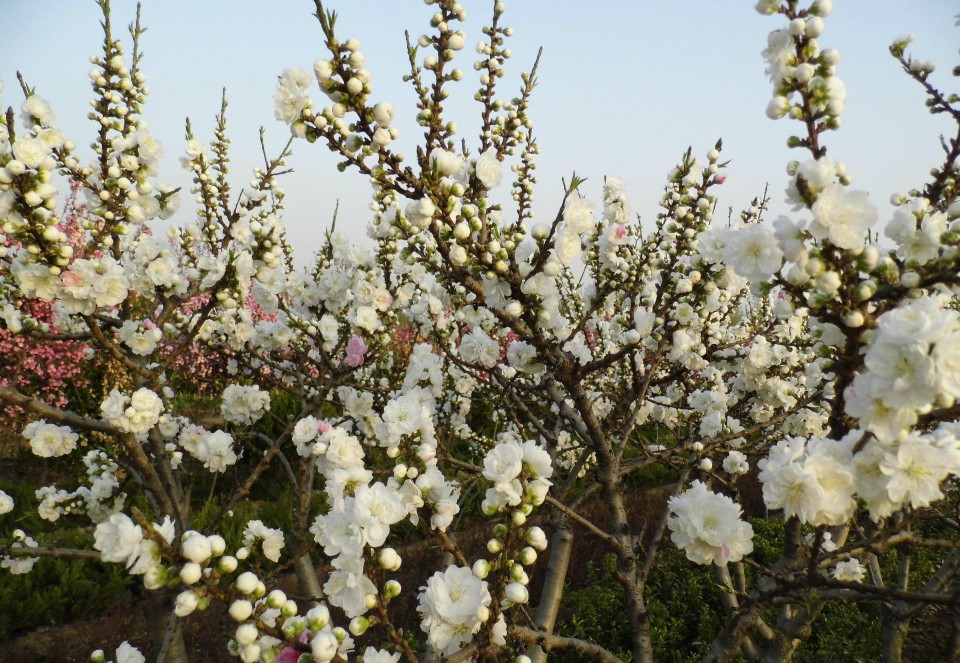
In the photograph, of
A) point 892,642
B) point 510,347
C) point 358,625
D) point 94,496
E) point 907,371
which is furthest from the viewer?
point 94,496

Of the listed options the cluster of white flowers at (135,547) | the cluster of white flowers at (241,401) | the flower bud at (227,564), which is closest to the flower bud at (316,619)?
the flower bud at (227,564)

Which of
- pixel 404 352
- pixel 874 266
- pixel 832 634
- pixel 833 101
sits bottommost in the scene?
pixel 832 634

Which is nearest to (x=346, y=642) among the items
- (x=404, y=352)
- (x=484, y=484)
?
(x=484, y=484)

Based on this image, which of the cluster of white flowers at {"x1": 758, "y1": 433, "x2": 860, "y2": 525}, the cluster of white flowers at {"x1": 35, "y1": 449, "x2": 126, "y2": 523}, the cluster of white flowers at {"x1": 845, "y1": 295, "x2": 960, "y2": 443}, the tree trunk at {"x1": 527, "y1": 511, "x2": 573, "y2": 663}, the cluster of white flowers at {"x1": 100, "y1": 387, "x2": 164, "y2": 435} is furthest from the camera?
the cluster of white flowers at {"x1": 35, "y1": 449, "x2": 126, "y2": 523}

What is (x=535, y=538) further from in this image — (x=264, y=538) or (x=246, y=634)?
(x=264, y=538)

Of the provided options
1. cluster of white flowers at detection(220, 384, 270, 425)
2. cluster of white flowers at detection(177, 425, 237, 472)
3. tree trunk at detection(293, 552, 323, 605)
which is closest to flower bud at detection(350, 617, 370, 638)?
tree trunk at detection(293, 552, 323, 605)

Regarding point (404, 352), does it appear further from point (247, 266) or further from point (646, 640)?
point (646, 640)

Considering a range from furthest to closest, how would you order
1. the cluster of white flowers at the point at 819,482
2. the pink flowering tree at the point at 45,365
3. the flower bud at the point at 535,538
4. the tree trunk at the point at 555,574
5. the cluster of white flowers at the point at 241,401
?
the pink flowering tree at the point at 45,365 < the cluster of white flowers at the point at 241,401 < the tree trunk at the point at 555,574 < the flower bud at the point at 535,538 < the cluster of white flowers at the point at 819,482

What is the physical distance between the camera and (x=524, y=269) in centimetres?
188

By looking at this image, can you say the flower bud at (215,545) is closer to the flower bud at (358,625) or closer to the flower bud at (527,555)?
the flower bud at (358,625)

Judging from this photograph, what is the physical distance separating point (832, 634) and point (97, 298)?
5832 millimetres

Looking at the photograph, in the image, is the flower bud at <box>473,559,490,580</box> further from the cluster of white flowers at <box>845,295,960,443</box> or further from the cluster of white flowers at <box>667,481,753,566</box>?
the cluster of white flowers at <box>845,295,960,443</box>

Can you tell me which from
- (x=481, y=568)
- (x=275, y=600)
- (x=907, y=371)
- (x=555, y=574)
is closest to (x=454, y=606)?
(x=481, y=568)

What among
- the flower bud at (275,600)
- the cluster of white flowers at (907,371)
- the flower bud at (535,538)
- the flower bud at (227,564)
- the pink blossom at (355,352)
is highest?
the pink blossom at (355,352)
